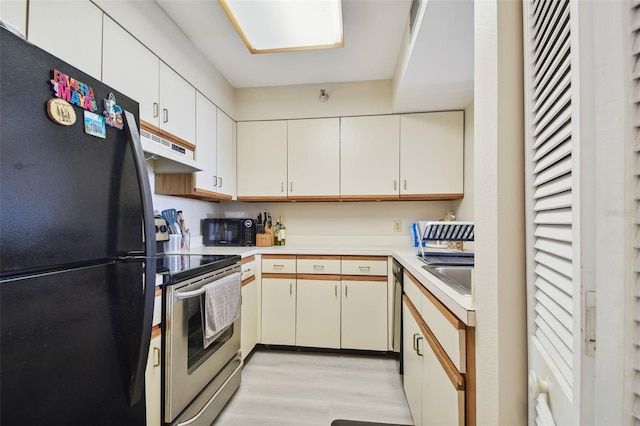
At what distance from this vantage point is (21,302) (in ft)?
2.13

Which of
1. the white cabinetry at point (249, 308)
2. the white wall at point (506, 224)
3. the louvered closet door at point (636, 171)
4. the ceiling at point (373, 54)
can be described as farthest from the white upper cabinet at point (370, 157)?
the louvered closet door at point (636, 171)

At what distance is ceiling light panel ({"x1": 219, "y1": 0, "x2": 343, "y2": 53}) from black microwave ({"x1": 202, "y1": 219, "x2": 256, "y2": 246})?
4.85ft

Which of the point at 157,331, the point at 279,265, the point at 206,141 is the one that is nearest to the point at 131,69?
the point at 206,141

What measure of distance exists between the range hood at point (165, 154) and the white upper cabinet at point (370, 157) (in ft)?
4.43

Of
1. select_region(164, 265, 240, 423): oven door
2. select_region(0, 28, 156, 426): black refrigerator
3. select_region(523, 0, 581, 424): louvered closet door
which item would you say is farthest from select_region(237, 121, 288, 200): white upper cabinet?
select_region(523, 0, 581, 424): louvered closet door

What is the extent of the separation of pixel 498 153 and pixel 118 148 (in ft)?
3.55

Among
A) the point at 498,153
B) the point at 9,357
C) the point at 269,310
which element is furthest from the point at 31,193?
the point at 269,310

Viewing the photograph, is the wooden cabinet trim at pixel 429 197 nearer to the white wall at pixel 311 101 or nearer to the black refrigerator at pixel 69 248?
the white wall at pixel 311 101

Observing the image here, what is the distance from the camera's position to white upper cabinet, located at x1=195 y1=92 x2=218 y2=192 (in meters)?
2.18

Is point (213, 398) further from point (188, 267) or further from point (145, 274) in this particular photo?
point (145, 274)

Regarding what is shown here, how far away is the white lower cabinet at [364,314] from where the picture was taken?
235cm

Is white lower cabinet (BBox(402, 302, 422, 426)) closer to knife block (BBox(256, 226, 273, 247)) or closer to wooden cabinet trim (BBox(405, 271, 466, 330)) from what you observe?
wooden cabinet trim (BBox(405, 271, 466, 330))

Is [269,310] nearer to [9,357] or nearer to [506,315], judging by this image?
[9,357]

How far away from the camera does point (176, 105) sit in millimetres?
1908
